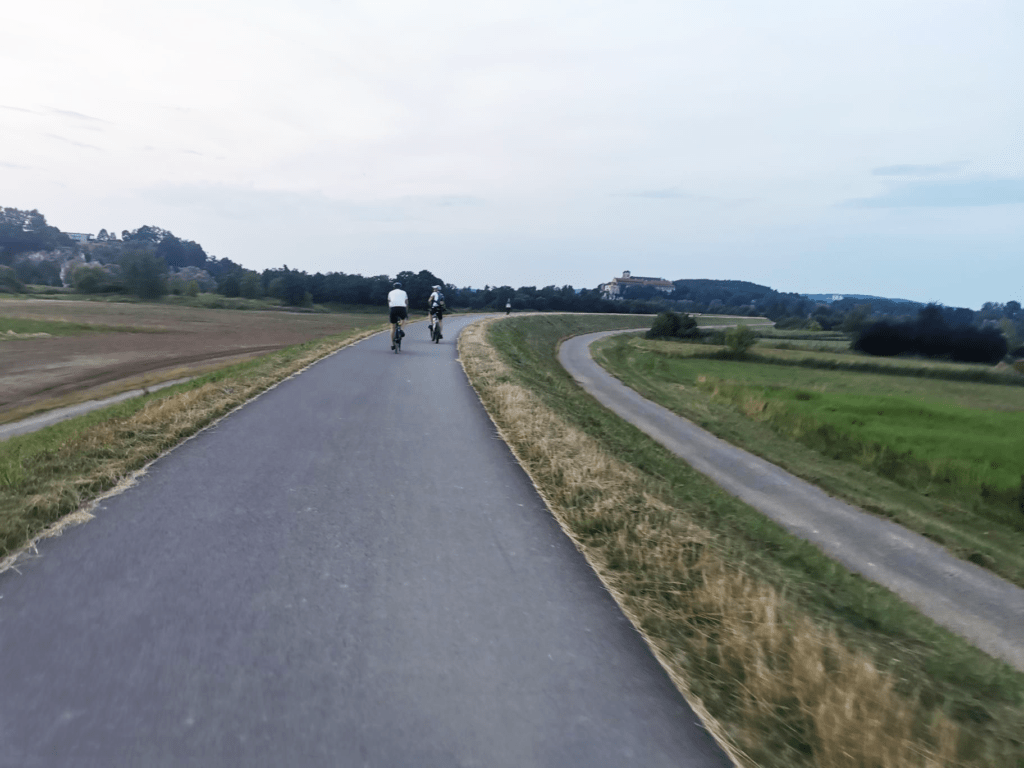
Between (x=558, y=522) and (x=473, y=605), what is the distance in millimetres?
1997

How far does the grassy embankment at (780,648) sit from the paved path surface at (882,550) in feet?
12.4

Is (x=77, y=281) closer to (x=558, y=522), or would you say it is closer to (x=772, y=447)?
(x=772, y=447)

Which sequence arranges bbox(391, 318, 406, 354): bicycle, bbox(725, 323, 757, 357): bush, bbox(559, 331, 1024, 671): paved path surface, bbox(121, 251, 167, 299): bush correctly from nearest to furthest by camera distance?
1. bbox(559, 331, 1024, 671): paved path surface
2. bbox(391, 318, 406, 354): bicycle
3. bbox(725, 323, 757, 357): bush
4. bbox(121, 251, 167, 299): bush

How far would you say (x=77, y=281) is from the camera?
85.9 meters

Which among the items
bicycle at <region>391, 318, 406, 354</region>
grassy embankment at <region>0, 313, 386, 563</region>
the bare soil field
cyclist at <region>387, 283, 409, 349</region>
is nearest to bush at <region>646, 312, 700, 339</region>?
the bare soil field

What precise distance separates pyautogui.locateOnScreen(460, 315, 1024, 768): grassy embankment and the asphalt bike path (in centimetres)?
25

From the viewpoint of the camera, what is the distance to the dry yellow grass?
307 centimetres

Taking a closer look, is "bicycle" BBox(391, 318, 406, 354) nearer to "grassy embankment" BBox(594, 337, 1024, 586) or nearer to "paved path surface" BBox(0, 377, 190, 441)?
"paved path surface" BBox(0, 377, 190, 441)

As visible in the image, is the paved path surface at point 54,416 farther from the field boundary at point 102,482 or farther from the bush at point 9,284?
the bush at point 9,284

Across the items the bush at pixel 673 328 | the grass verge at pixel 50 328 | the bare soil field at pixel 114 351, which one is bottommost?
the bare soil field at pixel 114 351

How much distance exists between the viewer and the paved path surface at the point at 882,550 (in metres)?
11.3

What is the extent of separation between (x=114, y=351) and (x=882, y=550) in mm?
34865

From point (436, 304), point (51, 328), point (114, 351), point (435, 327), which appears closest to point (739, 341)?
point (435, 327)

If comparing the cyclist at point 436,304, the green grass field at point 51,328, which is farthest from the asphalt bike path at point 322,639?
the green grass field at point 51,328
